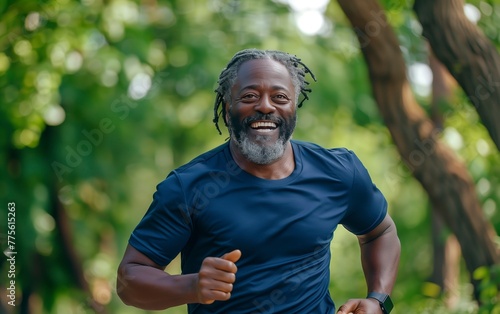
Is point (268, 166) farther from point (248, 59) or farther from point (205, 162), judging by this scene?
point (248, 59)

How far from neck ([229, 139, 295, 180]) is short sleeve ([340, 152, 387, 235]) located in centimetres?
27

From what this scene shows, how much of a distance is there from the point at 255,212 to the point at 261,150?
8.8 inches

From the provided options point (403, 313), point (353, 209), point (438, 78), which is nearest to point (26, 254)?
point (403, 313)

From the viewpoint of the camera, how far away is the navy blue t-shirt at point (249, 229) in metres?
3.59

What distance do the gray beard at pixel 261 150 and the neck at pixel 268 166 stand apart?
0.11 feet

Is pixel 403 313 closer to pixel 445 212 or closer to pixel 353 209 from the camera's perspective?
pixel 445 212

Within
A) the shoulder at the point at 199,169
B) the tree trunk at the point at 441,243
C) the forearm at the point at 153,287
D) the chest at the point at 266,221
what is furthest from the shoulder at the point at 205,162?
the tree trunk at the point at 441,243

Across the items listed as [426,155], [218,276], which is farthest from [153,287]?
[426,155]

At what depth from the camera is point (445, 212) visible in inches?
313

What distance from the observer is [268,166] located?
3764 millimetres

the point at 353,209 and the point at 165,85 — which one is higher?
the point at 353,209

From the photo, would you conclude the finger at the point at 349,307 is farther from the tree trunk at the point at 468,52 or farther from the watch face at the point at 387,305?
the tree trunk at the point at 468,52

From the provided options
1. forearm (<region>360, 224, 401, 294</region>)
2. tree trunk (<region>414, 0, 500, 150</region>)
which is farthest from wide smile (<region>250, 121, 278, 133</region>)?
tree trunk (<region>414, 0, 500, 150</region>)

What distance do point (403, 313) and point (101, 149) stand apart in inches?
145
